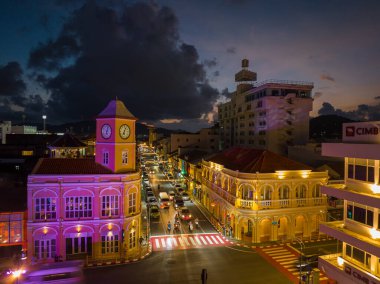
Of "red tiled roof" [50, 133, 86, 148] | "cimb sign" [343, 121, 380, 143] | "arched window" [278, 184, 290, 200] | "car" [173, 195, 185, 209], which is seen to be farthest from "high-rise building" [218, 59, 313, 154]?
"cimb sign" [343, 121, 380, 143]

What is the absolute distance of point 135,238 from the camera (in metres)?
36.8

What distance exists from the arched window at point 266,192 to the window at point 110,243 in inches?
768

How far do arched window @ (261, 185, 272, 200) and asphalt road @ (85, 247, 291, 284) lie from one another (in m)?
7.56

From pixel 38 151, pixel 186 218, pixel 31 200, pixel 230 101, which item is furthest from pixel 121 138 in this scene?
pixel 230 101

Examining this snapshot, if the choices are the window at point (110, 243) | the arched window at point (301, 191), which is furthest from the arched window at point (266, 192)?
the window at point (110, 243)

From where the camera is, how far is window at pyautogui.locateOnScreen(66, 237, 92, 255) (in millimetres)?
33844

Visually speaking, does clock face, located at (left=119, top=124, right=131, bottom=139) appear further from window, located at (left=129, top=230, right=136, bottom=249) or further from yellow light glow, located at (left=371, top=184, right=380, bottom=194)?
yellow light glow, located at (left=371, top=184, right=380, bottom=194)

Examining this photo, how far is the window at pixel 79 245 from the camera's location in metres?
33.8

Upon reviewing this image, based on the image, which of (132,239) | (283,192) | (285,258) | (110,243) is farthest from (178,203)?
(285,258)

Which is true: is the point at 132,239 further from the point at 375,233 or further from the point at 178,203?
the point at 375,233

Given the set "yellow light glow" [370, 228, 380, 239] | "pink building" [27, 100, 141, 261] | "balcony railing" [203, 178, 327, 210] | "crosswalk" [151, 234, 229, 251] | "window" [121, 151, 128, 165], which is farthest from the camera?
"balcony railing" [203, 178, 327, 210]

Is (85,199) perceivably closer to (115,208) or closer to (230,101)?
(115,208)

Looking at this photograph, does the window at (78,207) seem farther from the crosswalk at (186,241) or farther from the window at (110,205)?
the crosswalk at (186,241)

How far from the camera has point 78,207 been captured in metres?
34.2
